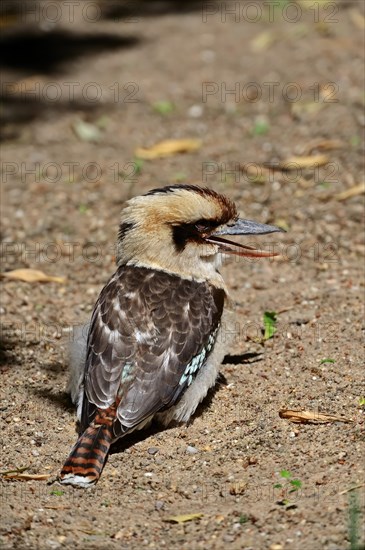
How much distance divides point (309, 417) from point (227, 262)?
2.77 m

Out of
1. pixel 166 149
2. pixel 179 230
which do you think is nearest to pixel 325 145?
pixel 166 149

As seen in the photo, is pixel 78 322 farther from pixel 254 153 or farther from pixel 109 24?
pixel 109 24

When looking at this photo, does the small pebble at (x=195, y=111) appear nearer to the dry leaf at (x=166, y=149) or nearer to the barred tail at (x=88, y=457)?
the dry leaf at (x=166, y=149)

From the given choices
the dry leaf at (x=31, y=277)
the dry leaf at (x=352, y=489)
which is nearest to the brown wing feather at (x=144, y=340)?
the dry leaf at (x=352, y=489)

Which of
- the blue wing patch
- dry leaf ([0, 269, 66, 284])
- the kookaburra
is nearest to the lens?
the kookaburra

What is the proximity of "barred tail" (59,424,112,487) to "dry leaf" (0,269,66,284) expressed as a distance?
2852 mm

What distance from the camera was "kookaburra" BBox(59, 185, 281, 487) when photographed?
616 cm

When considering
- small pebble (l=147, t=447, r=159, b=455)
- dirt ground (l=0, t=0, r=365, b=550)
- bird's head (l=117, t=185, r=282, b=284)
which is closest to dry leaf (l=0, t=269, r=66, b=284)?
dirt ground (l=0, t=0, r=365, b=550)

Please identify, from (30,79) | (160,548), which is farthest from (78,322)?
(30,79)

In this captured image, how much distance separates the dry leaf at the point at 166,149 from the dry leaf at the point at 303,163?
1.10 m

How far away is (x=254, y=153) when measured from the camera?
10.8 m

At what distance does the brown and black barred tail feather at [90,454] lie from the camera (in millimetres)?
5824

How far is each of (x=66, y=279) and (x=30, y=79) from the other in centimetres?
511

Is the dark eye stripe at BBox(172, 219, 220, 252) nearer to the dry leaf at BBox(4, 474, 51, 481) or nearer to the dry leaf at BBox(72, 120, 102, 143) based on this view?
the dry leaf at BBox(4, 474, 51, 481)
